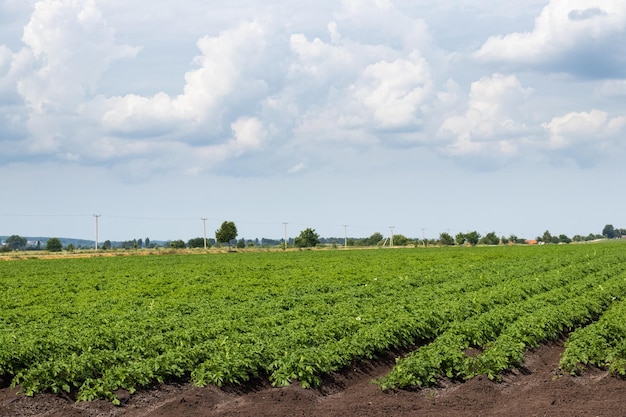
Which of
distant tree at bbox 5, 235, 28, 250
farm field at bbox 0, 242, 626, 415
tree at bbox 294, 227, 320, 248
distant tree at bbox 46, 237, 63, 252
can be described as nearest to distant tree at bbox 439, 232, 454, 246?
tree at bbox 294, 227, 320, 248

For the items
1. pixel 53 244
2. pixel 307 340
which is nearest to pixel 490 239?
pixel 53 244

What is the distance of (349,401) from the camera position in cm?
1202

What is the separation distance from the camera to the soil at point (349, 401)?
37.3ft

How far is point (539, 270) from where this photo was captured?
3809cm

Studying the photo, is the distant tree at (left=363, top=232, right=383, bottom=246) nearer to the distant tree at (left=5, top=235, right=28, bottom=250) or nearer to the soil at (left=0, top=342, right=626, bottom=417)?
the distant tree at (left=5, top=235, right=28, bottom=250)

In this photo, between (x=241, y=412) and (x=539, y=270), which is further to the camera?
(x=539, y=270)

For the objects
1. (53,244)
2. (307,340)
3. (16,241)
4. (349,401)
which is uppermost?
(16,241)

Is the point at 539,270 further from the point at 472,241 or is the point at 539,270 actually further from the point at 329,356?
the point at 472,241

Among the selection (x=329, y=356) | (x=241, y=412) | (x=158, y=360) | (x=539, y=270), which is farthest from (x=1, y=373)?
(x=539, y=270)

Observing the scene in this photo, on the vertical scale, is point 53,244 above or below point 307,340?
above

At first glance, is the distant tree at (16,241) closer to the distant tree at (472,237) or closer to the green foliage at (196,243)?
the green foliage at (196,243)

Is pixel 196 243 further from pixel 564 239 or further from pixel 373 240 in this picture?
pixel 564 239

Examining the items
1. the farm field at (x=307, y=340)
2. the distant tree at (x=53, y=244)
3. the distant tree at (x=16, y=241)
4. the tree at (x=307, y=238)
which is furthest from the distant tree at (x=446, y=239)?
the farm field at (x=307, y=340)

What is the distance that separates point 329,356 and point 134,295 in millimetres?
16513
